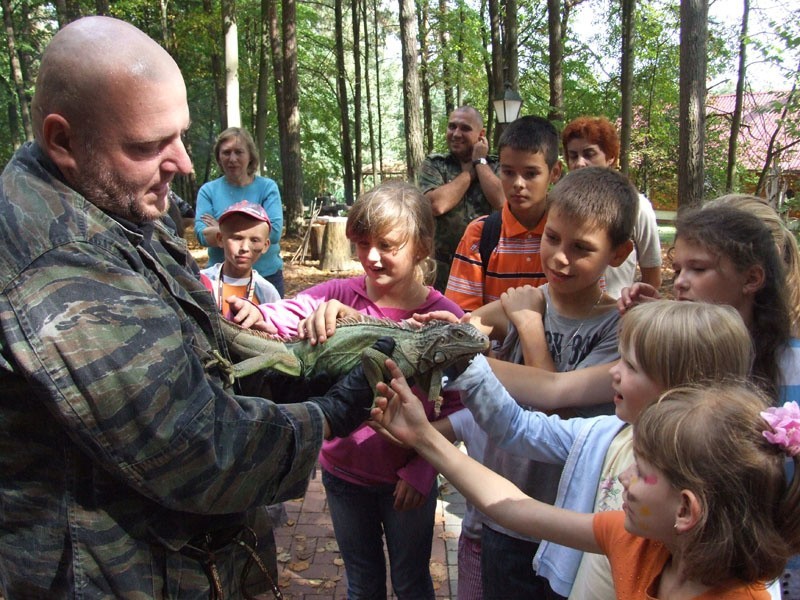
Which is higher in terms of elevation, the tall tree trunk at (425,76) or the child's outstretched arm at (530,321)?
the tall tree trunk at (425,76)

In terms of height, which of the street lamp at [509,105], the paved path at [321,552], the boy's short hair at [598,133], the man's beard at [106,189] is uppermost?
the street lamp at [509,105]

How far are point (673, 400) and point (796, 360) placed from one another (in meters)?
1.13

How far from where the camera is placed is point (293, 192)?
1789cm

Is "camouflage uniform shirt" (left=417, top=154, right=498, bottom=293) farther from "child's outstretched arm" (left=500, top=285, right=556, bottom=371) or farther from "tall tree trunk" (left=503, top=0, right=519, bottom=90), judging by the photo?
"tall tree trunk" (left=503, top=0, right=519, bottom=90)

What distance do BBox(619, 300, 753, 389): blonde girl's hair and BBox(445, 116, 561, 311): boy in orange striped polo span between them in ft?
5.37

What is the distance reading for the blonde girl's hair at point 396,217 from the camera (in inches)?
107

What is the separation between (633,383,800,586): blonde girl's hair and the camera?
1410 mm

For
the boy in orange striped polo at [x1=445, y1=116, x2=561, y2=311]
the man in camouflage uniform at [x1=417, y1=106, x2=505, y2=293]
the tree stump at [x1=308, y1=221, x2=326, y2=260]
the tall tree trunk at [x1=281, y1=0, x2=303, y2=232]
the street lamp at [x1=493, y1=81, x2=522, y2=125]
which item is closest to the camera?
the boy in orange striped polo at [x1=445, y1=116, x2=561, y2=311]

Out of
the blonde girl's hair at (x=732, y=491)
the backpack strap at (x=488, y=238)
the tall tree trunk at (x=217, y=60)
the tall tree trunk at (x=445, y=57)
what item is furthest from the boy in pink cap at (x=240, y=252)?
the tall tree trunk at (x=445, y=57)

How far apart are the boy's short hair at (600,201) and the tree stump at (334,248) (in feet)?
38.8

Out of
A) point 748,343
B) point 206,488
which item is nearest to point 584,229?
point 748,343

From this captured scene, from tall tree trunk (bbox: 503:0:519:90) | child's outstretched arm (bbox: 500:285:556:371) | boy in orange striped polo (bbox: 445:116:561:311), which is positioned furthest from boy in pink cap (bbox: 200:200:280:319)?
tall tree trunk (bbox: 503:0:519:90)

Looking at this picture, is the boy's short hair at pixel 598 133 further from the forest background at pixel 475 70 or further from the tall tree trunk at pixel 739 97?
the tall tree trunk at pixel 739 97

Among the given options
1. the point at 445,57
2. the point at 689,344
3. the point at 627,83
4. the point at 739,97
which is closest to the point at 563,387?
the point at 689,344
